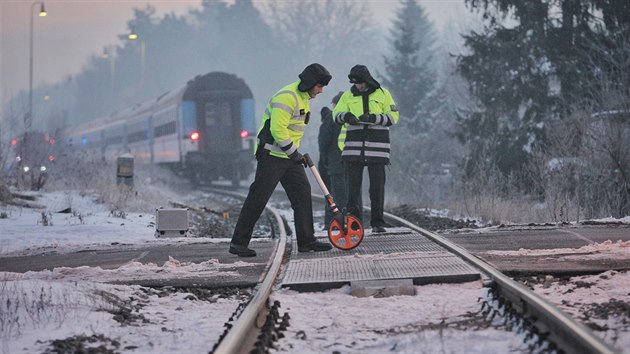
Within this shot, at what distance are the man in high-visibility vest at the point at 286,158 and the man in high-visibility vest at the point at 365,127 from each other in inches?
50.6

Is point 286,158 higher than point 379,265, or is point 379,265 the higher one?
point 286,158

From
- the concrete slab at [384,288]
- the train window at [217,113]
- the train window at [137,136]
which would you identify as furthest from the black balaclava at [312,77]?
the train window at [137,136]

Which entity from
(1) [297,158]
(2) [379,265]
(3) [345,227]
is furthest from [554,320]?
(1) [297,158]

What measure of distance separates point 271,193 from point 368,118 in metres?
1.77

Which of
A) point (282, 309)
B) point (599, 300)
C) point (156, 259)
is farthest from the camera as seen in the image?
point (156, 259)

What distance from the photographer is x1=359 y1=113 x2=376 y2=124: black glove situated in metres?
10.6

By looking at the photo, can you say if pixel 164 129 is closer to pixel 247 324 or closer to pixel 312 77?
pixel 312 77

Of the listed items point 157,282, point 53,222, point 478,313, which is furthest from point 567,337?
point 53,222

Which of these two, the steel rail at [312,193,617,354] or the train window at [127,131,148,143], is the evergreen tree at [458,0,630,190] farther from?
the train window at [127,131,148,143]

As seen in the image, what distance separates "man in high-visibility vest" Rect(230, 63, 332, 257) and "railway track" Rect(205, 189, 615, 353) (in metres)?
2.31

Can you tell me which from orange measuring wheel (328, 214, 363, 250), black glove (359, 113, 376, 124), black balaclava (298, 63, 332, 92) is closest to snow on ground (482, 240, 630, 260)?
orange measuring wheel (328, 214, 363, 250)

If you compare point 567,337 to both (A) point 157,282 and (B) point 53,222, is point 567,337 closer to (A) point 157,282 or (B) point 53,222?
(A) point 157,282

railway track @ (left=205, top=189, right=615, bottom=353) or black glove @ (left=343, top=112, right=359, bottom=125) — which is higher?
black glove @ (left=343, top=112, right=359, bottom=125)

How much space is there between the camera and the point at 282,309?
20.5 feet
